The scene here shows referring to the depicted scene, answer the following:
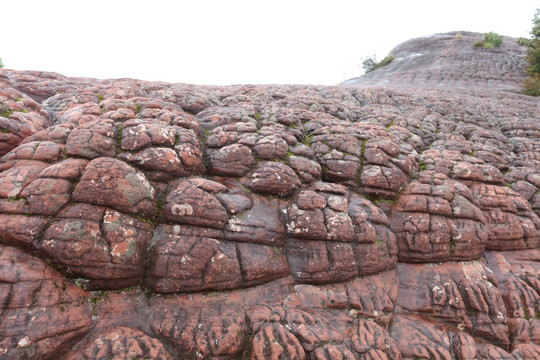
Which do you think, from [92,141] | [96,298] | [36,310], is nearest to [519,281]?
[96,298]

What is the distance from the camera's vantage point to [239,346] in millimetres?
4402

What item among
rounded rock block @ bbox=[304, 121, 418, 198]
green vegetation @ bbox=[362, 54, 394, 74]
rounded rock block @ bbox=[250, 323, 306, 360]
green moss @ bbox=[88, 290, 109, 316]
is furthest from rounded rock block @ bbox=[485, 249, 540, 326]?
green vegetation @ bbox=[362, 54, 394, 74]

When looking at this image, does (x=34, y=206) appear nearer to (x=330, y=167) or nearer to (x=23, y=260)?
(x=23, y=260)

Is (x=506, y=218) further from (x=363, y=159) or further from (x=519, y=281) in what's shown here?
(x=363, y=159)

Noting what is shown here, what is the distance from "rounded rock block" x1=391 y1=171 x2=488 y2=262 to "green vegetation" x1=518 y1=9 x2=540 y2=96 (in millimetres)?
19875

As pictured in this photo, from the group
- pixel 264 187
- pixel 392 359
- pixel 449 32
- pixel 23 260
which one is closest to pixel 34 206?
pixel 23 260

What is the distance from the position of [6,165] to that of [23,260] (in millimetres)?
2214

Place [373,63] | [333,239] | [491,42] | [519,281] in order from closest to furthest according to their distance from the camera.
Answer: [333,239] < [519,281] < [491,42] < [373,63]

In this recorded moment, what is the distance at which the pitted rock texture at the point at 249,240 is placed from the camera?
4.34 metres

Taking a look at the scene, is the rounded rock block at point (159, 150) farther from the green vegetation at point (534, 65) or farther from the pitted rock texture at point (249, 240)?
the green vegetation at point (534, 65)

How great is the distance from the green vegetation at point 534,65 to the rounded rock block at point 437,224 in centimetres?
1988

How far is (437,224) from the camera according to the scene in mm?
6383

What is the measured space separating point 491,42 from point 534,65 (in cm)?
959

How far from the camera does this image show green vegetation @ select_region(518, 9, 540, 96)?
1955 cm
